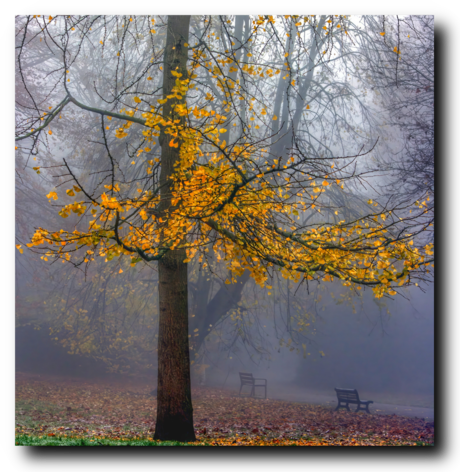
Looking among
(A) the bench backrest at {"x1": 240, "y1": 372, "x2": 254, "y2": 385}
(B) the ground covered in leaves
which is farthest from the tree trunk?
(A) the bench backrest at {"x1": 240, "y1": 372, "x2": 254, "y2": 385}

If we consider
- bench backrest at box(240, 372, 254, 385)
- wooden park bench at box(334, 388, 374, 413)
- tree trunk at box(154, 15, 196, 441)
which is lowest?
bench backrest at box(240, 372, 254, 385)

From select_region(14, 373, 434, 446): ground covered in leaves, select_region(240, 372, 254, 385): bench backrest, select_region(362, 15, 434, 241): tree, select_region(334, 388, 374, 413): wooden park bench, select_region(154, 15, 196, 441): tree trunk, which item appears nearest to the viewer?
select_region(154, 15, 196, 441): tree trunk

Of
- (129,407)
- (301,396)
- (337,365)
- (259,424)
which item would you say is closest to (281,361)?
(337,365)

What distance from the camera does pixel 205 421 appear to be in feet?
29.8

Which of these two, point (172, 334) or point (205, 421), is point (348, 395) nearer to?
point (205, 421)

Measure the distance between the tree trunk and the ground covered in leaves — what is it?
0.40 meters

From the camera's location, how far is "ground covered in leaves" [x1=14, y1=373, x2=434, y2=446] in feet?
21.3

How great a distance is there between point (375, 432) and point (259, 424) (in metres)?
2.40

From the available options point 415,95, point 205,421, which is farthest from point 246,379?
Result: point 415,95

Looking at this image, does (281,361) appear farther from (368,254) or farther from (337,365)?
(368,254)

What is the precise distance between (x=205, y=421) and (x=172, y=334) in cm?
406

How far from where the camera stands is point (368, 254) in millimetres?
5105

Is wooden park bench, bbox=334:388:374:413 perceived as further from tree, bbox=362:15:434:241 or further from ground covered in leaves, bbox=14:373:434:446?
tree, bbox=362:15:434:241

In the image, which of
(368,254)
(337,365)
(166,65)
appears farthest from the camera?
(337,365)
